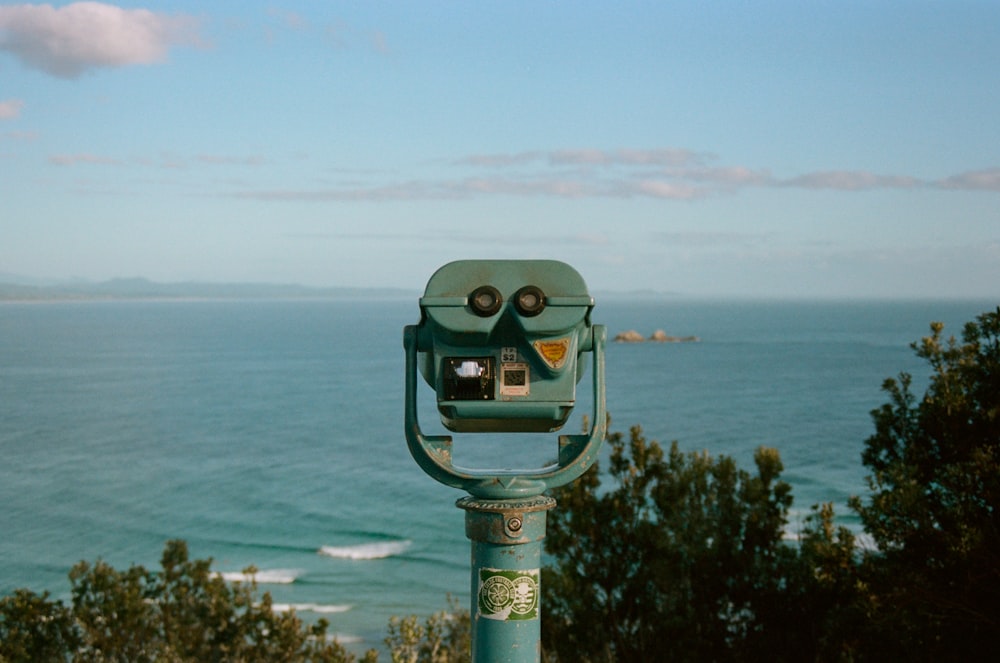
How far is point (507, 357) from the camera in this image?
3287mm

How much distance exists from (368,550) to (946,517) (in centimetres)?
2978

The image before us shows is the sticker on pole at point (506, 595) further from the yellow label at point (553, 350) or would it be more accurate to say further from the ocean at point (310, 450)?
A: the ocean at point (310, 450)

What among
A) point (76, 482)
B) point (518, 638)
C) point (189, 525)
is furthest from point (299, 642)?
point (76, 482)

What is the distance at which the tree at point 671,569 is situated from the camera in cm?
1099

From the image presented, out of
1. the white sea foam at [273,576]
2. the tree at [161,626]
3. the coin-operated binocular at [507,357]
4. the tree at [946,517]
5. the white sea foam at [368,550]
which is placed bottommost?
Answer: the white sea foam at [273,576]

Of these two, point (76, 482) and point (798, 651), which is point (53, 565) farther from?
point (798, 651)

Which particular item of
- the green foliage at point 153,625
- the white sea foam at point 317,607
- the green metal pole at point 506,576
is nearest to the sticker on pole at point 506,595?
the green metal pole at point 506,576

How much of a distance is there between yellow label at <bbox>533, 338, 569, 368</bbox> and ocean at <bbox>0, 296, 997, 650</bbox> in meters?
13.1

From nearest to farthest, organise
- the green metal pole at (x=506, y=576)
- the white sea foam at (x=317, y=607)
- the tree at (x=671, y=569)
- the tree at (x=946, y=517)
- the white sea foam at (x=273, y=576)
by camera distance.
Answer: the green metal pole at (x=506, y=576)
the tree at (x=946, y=517)
the tree at (x=671, y=569)
the white sea foam at (x=317, y=607)
the white sea foam at (x=273, y=576)

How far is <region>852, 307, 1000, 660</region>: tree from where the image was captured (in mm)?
6781

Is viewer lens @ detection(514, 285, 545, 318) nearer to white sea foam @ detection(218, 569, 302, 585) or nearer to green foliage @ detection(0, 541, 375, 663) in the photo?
green foliage @ detection(0, 541, 375, 663)

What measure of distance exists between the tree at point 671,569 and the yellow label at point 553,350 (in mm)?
7847

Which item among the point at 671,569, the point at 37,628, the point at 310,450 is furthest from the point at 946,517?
Result: the point at 310,450

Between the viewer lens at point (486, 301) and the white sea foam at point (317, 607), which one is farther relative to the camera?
the white sea foam at point (317, 607)
